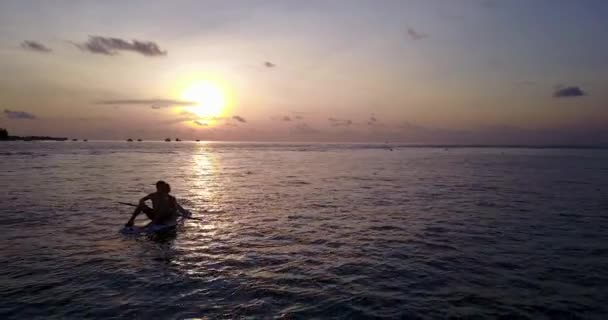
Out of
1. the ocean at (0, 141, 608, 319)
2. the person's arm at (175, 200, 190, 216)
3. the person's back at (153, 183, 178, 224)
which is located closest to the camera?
the ocean at (0, 141, 608, 319)

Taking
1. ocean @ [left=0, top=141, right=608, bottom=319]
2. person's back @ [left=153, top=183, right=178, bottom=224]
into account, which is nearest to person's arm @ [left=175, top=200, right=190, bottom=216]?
person's back @ [left=153, top=183, right=178, bottom=224]

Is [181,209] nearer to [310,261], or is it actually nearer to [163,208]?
[163,208]

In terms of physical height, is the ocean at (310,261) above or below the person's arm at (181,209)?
below

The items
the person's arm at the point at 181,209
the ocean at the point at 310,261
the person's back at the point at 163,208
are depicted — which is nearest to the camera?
the ocean at the point at 310,261

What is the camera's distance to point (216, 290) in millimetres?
10898

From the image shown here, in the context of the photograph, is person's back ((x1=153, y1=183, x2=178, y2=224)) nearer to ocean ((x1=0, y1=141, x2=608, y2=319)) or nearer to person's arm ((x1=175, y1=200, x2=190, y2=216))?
person's arm ((x1=175, y1=200, x2=190, y2=216))

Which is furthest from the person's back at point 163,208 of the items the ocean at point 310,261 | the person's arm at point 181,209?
the ocean at point 310,261

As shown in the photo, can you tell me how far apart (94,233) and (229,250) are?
7.25 meters

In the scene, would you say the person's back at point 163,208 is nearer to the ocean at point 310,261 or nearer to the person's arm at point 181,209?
the person's arm at point 181,209

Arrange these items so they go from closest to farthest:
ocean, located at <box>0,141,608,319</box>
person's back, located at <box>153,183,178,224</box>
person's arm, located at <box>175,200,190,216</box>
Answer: ocean, located at <box>0,141,608,319</box>
person's back, located at <box>153,183,178,224</box>
person's arm, located at <box>175,200,190,216</box>

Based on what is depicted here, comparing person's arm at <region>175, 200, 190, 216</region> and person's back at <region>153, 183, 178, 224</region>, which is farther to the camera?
person's arm at <region>175, 200, 190, 216</region>

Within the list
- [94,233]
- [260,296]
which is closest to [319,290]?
[260,296]

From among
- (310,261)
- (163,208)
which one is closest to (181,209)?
(163,208)

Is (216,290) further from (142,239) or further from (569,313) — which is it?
(569,313)
